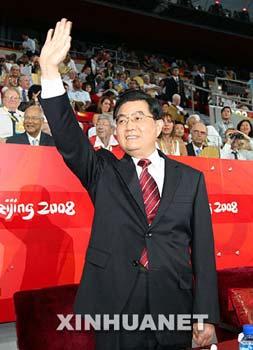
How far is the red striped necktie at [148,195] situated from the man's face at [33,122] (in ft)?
5.04

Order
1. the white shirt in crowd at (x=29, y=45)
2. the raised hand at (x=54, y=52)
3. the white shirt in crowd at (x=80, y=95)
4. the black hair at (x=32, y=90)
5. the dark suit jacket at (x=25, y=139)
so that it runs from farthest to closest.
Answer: the white shirt in crowd at (x=29, y=45), the white shirt in crowd at (x=80, y=95), the black hair at (x=32, y=90), the dark suit jacket at (x=25, y=139), the raised hand at (x=54, y=52)

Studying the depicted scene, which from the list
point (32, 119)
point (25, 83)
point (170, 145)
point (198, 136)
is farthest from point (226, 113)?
point (32, 119)

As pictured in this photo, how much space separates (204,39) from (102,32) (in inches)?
119

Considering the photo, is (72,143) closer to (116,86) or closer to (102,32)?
(116,86)

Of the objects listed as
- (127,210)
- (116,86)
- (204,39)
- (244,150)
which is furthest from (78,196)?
(204,39)

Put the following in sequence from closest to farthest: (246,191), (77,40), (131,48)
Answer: (246,191), (77,40), (131,48)

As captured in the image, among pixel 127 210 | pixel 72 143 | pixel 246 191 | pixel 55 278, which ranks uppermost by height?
pixel 246 191

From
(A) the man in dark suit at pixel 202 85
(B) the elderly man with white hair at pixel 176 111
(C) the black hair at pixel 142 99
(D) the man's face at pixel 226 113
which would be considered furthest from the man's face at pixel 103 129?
(A) the man in dark suit at pixel 202 85

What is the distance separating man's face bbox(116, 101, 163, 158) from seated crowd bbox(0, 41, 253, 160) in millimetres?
187

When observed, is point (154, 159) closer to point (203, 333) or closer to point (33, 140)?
point (203, 333)

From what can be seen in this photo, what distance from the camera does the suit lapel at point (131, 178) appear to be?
5.01 feet

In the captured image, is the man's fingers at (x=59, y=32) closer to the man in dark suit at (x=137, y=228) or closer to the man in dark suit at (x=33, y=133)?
the man in dark suit at (x=137, y=228)

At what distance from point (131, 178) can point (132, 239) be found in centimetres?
20

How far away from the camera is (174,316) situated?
1.53 m
